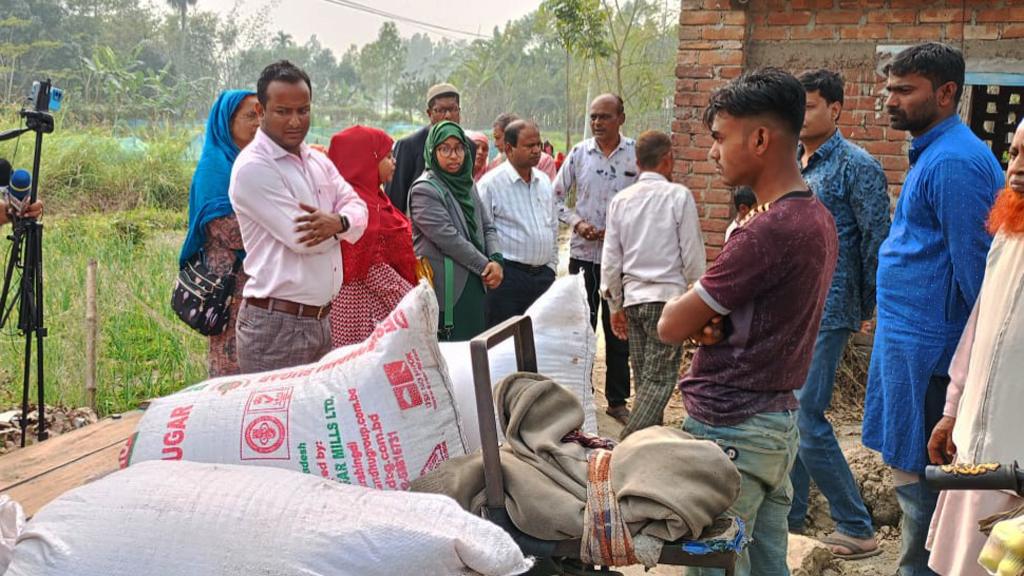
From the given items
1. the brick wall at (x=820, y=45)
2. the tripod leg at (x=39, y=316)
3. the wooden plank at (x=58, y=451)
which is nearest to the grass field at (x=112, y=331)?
the tripod leg at (x=39, y=316)

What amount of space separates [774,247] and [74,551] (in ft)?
5.24

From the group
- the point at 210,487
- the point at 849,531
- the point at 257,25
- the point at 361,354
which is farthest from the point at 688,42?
the point at 257,25

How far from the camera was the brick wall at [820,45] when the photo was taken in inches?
223

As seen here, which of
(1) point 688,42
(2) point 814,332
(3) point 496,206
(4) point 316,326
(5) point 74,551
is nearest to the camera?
(5) point 74,551

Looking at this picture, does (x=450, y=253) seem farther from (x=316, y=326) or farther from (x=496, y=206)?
(x=316, y=326)

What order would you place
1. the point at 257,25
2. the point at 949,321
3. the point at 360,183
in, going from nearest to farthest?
the point at 949,321, the point at 360,183, the point at 257,25

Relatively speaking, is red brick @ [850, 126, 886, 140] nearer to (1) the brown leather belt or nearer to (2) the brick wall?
(2) the brick wall

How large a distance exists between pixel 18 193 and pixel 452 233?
189cm

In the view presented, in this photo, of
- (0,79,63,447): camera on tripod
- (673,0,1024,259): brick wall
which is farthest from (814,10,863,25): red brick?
(0,79,63,447): camera on tripod

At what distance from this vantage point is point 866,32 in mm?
5848

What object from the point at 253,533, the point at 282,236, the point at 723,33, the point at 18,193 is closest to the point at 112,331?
the point at 18,193

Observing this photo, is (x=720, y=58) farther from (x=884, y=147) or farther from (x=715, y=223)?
(x=884, y=147)

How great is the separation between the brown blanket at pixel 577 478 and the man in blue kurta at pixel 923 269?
142 cm

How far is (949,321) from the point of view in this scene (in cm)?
290
